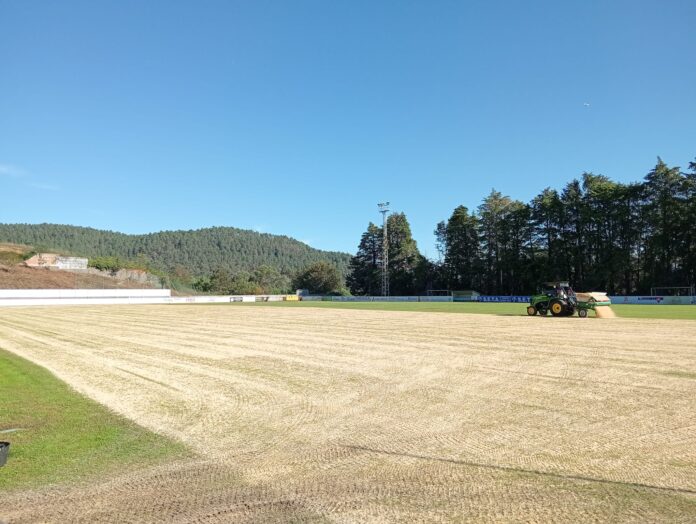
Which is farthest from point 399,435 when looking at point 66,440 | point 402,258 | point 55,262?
point 55,262

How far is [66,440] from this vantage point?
6844 mm

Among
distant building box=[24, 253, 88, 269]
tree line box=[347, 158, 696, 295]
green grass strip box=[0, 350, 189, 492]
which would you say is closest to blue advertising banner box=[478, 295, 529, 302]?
tree line box=[347, 158, 696, 295]

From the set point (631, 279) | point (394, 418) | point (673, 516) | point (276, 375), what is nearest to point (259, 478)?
point (394, 418)

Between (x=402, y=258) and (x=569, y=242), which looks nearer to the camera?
(x=569, y=242)

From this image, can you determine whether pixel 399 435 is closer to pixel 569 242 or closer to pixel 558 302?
pixel 558 302

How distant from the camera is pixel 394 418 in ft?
26.1

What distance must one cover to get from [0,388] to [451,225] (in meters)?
99.9

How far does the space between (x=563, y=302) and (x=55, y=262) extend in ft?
379

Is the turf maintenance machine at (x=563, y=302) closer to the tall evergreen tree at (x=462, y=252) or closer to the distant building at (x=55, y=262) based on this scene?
the tall evergreen tree at (x=462, y=252)

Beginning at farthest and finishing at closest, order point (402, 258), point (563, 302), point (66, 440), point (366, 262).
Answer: point (366, 262)
point (402, 258)
point (563, 302)
point (66, 440)

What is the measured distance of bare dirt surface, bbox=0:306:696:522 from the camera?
15.3ft

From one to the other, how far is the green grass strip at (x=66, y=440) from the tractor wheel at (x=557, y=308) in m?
28.8

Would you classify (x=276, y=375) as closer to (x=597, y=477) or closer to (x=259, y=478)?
(x=259, y=478)

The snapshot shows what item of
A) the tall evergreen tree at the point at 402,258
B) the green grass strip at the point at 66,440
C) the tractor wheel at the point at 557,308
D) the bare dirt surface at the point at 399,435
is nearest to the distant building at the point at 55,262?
the tall evergreen tree at the point at 402,258
